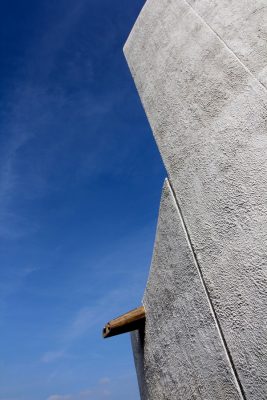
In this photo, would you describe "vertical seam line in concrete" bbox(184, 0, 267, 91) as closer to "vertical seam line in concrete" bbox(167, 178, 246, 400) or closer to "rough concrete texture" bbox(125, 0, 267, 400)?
"rough concrete texture" bbox(125, 0, 267, 400)

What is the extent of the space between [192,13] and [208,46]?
31.9 inches

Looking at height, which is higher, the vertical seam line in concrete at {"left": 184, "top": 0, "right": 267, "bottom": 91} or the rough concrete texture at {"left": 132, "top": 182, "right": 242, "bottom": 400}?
the vertical seam line in concrete at {"left": 184, "top": 0, "right": 267, "bottom": 91}

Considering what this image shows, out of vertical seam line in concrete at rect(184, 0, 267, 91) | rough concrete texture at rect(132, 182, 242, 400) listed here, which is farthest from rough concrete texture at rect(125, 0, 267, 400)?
rough concrete texture at rect(132, 182, 242, 400)

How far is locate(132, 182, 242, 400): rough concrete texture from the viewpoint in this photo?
8.45 ft

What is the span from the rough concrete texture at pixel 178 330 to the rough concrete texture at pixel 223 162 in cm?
15

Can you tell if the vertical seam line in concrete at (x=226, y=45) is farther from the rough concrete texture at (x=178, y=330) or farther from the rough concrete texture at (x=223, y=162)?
the rough concrete texture at (x=178, y=330)

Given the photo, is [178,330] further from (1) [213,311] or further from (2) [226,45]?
(2) [226,45]

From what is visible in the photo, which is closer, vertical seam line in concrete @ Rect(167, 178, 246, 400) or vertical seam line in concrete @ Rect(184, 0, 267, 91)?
vertical seam line in concrete @ Rect(167, 178, 246, 400)

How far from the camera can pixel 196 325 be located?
111 inches

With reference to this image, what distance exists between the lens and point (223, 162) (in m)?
2.73

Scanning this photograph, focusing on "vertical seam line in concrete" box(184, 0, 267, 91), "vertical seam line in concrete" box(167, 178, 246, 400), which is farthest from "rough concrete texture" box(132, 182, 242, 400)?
"vertical seam line in concrete" box(184, 0, 267, 91)

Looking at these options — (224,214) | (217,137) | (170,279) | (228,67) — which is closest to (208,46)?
(228,67)

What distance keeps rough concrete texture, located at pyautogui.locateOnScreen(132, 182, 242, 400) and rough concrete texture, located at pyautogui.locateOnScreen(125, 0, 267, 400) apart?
5.7 inches

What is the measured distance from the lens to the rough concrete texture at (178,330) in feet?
8.45
